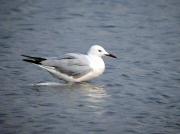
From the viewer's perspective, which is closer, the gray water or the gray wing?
the gray water

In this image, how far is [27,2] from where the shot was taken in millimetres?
20969

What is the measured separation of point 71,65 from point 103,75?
1073mm

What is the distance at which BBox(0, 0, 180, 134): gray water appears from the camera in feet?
37.2

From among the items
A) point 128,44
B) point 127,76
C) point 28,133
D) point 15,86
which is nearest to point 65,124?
point 28,133

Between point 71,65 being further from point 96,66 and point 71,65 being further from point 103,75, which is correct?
point 103,75

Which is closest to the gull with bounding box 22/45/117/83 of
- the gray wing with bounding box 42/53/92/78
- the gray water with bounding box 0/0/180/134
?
the gray wing with bounding box 42/53/92/78

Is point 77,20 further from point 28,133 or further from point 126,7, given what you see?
point 28,133

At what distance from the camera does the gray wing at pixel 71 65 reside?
44.3 feet

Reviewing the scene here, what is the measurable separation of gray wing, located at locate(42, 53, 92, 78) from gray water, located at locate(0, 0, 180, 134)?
285mm

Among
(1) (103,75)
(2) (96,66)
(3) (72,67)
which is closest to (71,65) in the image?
(3) (72,67)

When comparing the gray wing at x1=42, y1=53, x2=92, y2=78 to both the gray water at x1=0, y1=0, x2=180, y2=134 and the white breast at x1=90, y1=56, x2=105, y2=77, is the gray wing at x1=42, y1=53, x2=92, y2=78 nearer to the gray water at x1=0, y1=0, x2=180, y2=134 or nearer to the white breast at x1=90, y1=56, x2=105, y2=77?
the white breast at x1=90, y1=56, x2=105, y2=77

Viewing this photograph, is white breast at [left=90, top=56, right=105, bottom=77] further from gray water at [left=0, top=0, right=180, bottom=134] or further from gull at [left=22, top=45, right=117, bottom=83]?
gray water at [left=0, top=0, right=180, bottom=134]

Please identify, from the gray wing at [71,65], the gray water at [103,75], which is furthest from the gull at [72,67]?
the gray water at [103,75]

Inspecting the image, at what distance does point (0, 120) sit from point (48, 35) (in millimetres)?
6591
